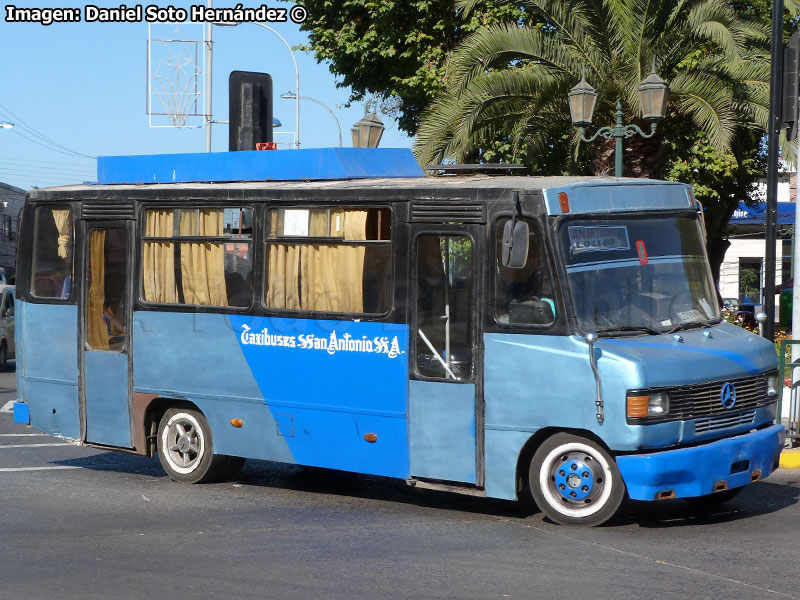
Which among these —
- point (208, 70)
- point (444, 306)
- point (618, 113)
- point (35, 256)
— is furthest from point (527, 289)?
point (208, 70)

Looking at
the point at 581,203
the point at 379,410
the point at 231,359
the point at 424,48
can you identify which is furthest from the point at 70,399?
the point at 424,48

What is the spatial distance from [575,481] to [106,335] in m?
4.89

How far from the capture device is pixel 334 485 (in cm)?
1070

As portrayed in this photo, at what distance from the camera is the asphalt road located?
673 cm

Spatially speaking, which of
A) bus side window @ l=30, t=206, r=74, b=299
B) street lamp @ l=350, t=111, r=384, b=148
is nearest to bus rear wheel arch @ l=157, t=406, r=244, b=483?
bus side window @ l=30, t=206, r=74, b=299

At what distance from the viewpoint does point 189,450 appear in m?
10.8

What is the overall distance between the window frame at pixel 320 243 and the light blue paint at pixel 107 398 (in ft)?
5.97

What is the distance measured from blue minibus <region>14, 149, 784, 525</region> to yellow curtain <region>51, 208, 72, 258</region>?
0.07 ft

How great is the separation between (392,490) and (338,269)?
7.03ft

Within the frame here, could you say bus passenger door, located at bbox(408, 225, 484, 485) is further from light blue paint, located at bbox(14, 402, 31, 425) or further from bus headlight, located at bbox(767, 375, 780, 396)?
light blue paint, located at bbox(14, 402, 31, 425)

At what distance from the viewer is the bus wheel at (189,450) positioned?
34.9ft

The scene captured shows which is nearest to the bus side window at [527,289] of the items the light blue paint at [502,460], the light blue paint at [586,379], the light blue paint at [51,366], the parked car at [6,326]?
the light blue paint at [586,379]

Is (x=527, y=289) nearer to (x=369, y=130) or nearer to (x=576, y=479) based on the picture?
(x=576, y=479)

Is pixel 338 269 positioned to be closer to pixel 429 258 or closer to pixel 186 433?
pixel 429 258
